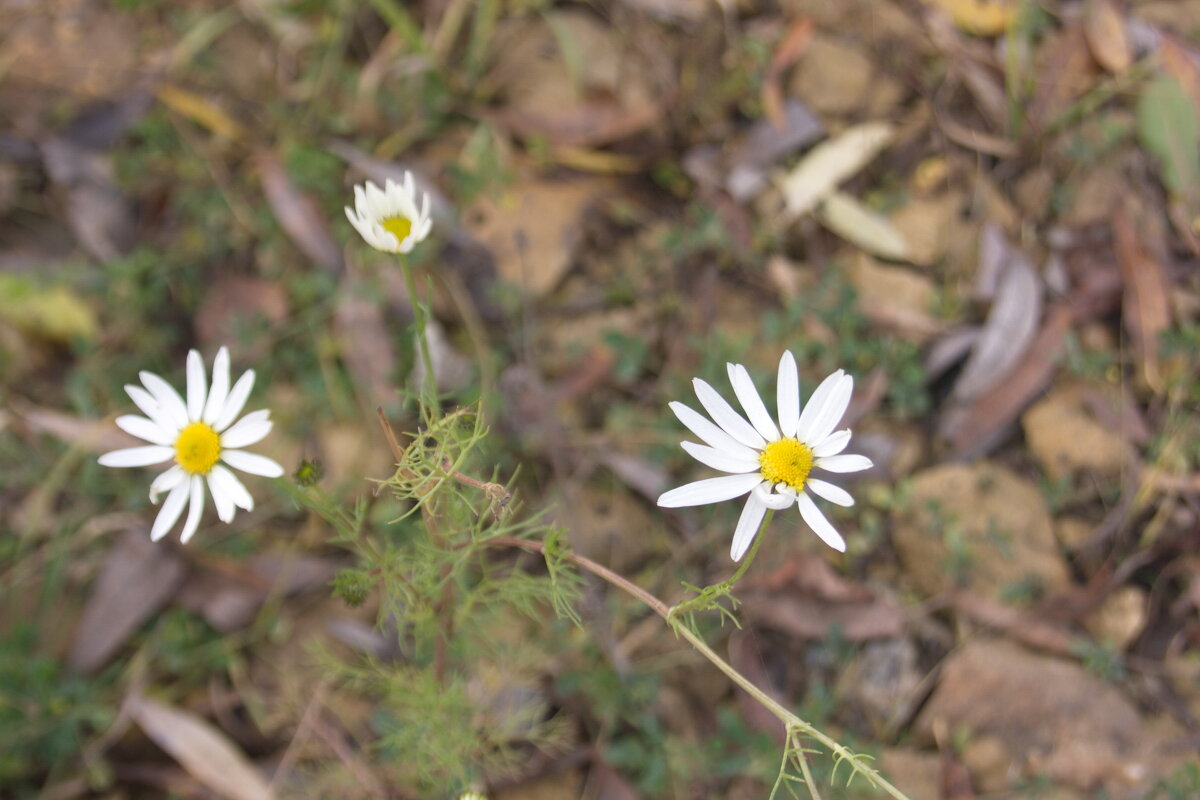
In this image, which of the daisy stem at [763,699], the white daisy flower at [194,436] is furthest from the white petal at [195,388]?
the daisy stem at [763,699]

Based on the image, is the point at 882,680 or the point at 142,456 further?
the point at 882,680

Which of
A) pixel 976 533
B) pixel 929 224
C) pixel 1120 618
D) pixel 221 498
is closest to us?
pixel 221 498

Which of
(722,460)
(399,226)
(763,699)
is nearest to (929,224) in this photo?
(722,460)

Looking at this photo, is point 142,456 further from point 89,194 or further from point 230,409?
point 89,194

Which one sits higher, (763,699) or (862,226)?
(862,226)

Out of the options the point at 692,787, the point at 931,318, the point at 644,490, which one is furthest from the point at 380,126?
the point at 692,787

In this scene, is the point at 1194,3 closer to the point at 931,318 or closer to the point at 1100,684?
the point at 931,318

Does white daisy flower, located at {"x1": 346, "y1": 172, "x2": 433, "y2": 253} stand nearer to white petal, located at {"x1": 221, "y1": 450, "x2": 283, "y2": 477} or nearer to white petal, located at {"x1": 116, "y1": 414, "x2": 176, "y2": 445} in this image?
white petal, located at {"x1": 221, "y1": 450, "x2": 283, "y2": 477}

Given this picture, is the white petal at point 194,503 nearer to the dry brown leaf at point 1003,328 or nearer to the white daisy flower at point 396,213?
the white daisy flower at point 396,213
